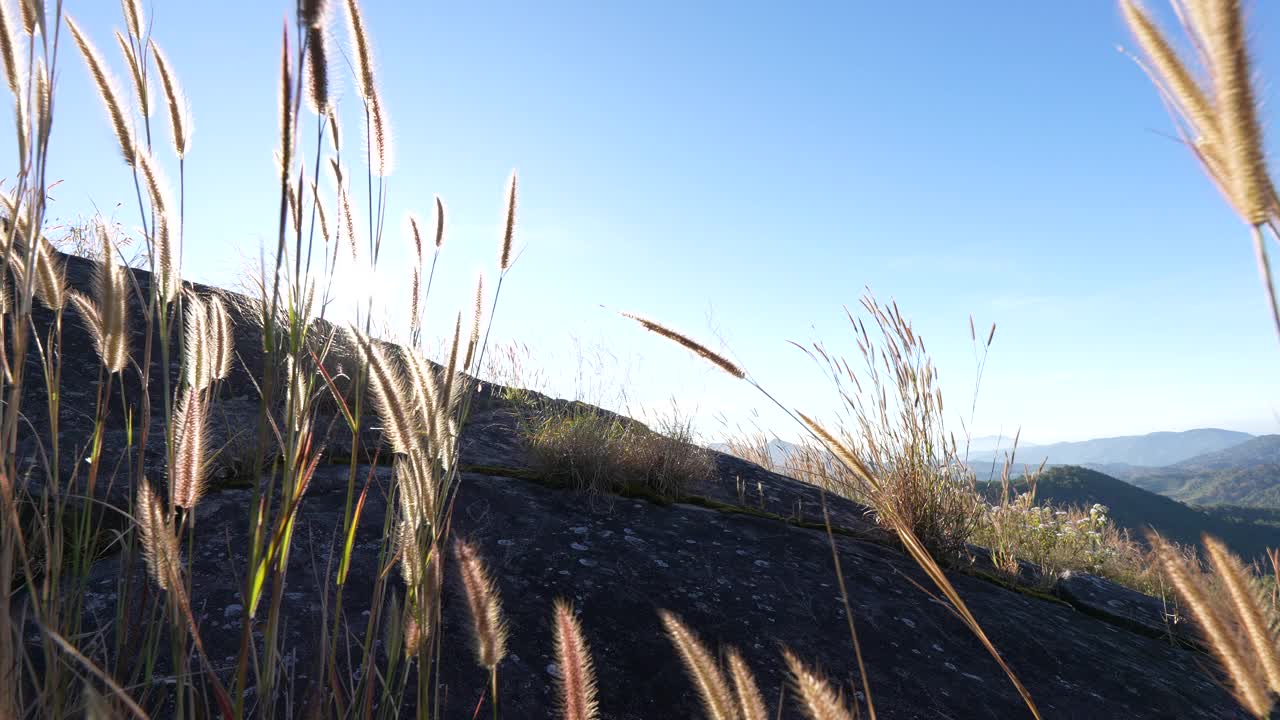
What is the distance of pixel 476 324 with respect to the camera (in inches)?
52.0

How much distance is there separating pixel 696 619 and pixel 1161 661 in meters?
1.73

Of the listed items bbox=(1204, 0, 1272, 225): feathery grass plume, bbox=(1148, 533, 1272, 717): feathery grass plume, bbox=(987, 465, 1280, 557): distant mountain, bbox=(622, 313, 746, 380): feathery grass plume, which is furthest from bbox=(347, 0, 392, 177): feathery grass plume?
bbox=(987, 465, 1280, 557): distant mountain

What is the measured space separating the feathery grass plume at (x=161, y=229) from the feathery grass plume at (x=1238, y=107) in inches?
60.5

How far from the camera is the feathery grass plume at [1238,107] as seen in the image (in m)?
0.70

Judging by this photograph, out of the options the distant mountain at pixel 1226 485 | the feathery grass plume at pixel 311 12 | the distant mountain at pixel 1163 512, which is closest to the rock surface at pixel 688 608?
the feathery grass plume at pixel 311 12

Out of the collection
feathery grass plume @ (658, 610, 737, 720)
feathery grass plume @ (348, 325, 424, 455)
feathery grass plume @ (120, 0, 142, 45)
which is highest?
feathery grass plume @ (120, 0, 142, 45)

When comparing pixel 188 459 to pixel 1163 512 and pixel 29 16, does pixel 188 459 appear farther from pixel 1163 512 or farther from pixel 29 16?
pixel 1163 512

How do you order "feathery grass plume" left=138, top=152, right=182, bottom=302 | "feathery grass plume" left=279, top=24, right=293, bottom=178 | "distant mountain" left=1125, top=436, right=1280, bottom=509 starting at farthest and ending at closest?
"distant mountain" left=1125, top=436, right=1280, bottom=509
"feathery grass plume" left=138, top=152, right=182, bottom=302
"feathery grass plume" left=279, top=24, right=293, bottom=178

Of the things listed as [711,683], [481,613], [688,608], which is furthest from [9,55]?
[688,608]

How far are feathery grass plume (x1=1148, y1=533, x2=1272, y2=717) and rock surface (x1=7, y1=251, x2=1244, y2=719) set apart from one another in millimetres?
973

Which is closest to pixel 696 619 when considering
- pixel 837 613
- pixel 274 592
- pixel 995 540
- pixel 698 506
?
pixel 837 613

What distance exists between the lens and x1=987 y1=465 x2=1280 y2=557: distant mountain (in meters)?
42.5

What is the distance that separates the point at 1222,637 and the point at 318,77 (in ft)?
4.58

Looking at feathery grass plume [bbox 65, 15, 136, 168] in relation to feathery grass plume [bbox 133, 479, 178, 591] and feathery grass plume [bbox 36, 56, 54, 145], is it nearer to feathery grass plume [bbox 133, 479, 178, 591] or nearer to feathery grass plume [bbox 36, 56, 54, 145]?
A: feathery grass plume [bbox 36, 56, 54, 145]
